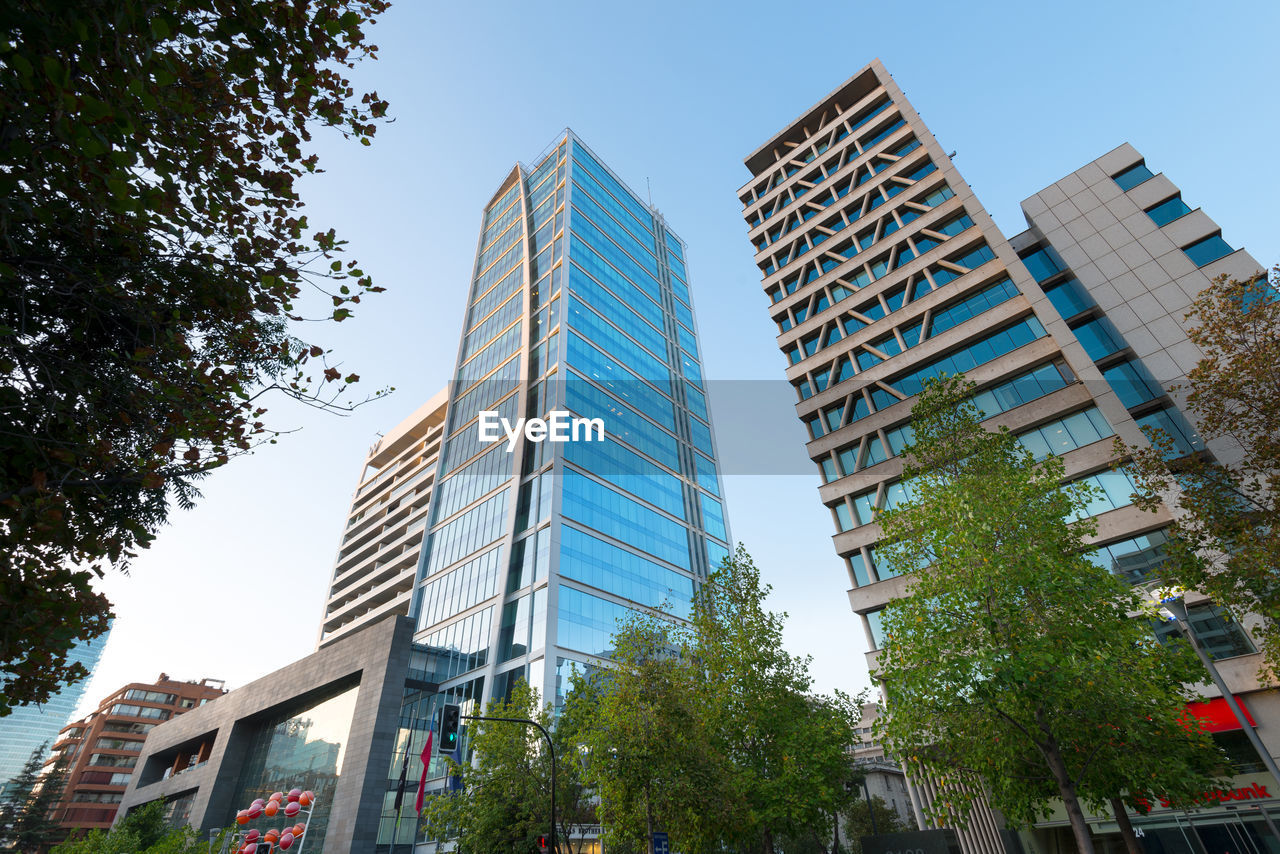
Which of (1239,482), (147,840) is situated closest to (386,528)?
(147,840)

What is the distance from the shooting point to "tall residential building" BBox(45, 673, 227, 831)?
88.4m

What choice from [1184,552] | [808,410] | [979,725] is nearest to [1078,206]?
[808,410]

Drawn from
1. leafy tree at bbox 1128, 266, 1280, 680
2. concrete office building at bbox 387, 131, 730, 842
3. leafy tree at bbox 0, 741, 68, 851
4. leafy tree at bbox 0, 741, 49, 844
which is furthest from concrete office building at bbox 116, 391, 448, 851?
leafy tree at bbox 1128, 266, 1280, 680

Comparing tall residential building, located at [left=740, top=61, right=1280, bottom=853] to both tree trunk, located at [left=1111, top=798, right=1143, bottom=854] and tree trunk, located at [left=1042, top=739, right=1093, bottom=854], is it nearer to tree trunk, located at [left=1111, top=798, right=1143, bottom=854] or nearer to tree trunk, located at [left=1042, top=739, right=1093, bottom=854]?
tree trunk, located at [left=1111, top=798, right=1143, bottom=854]

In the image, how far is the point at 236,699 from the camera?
195 feet

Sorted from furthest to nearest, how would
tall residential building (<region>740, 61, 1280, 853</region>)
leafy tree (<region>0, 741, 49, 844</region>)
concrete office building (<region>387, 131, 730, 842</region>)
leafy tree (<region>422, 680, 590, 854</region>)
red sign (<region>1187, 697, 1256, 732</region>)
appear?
leafy tree (<region>0, 741, 49, 844</region>), concrete office building (<region>387, 131, 730, 842</region>), tall residential building (<region>740, 61, 1280, 853</region>), leafy tree (<region>422, 680, 590, 854</region>), red sign (<region>1187, 697, 1256, 732</region>)

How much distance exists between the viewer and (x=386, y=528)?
81812mm

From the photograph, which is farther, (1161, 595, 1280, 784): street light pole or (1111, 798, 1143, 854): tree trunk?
(1161, 595, 1280, 784): street light pole

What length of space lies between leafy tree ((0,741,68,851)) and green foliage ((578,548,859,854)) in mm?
95193

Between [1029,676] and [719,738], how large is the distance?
38.6 ft

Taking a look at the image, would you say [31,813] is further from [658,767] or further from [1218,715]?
[1218,715]

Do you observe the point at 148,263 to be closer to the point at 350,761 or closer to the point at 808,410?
the point at 808,410

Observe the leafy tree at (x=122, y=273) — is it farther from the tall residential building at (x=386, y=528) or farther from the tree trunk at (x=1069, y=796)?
the tall residential building at (x=386, y=528)

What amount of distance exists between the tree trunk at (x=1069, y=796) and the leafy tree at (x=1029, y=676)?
36 mm
